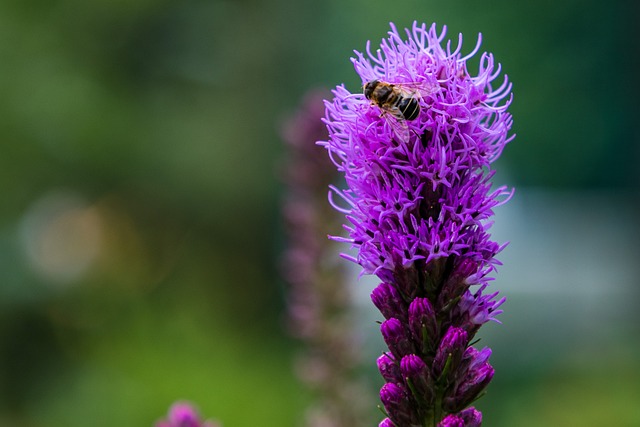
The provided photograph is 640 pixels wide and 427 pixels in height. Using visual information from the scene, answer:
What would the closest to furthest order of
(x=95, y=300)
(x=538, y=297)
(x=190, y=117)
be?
(x=95, y=300) → (x=538, y=297) → (x=190, y=117)

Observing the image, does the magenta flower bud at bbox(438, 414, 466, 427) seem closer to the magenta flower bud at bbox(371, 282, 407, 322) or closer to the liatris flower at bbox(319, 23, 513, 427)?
the liatris flower at bbox(319, 23, 513, 427)

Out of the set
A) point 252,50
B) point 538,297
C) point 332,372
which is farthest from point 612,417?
point 252,50

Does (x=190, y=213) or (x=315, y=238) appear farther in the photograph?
(x=190, y=213)

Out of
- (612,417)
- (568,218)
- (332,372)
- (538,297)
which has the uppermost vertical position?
(568,218)

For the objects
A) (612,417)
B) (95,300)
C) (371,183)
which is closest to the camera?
(371,183)

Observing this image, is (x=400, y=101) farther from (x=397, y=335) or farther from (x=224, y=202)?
(x=224, y=202)

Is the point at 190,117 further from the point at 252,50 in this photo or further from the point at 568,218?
the point at 568,218

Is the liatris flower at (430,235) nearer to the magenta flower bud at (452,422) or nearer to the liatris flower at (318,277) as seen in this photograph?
the magenta flower bud at (452,422)

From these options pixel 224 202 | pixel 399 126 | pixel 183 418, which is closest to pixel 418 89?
pixel 399 126
